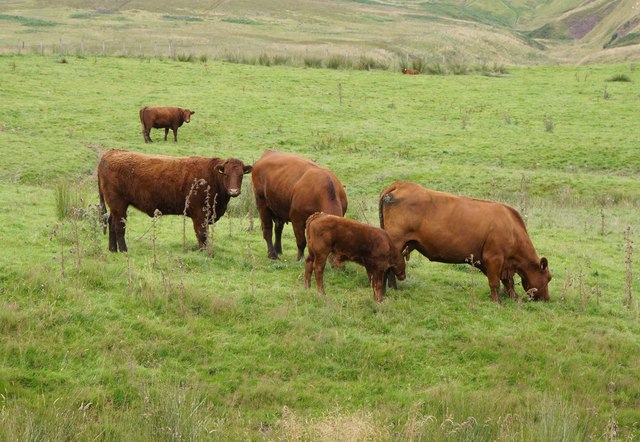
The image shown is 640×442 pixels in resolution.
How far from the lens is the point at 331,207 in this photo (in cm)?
1184

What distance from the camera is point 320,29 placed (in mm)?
97750

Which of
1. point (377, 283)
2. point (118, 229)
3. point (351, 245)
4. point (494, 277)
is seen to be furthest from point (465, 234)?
point (118, 229)

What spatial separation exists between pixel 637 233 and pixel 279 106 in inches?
662

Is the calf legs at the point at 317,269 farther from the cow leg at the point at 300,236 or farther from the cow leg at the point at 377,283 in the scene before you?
the cow leg at the point at 300,236

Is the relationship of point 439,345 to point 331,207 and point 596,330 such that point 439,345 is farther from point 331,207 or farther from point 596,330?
point 331,207

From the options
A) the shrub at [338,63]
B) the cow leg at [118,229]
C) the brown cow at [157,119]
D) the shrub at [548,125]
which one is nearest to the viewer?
the cow leg at [118,229]

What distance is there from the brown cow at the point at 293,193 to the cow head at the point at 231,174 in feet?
1.66

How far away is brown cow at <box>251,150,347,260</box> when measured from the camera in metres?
12.0

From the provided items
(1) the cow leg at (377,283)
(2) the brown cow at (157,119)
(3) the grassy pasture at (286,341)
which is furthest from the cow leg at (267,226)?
(2) the brown cow at (157,119)

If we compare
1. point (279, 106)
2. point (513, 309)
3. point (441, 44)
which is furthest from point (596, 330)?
point (441, 44)

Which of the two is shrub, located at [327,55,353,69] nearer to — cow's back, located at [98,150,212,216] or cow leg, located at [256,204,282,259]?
cow leg, located at [256,204,282,259]

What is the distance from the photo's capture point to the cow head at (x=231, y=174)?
1259 cm

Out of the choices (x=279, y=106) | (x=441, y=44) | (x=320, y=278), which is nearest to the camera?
(x=320, y=278)

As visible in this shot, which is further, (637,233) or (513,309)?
(637,233)
